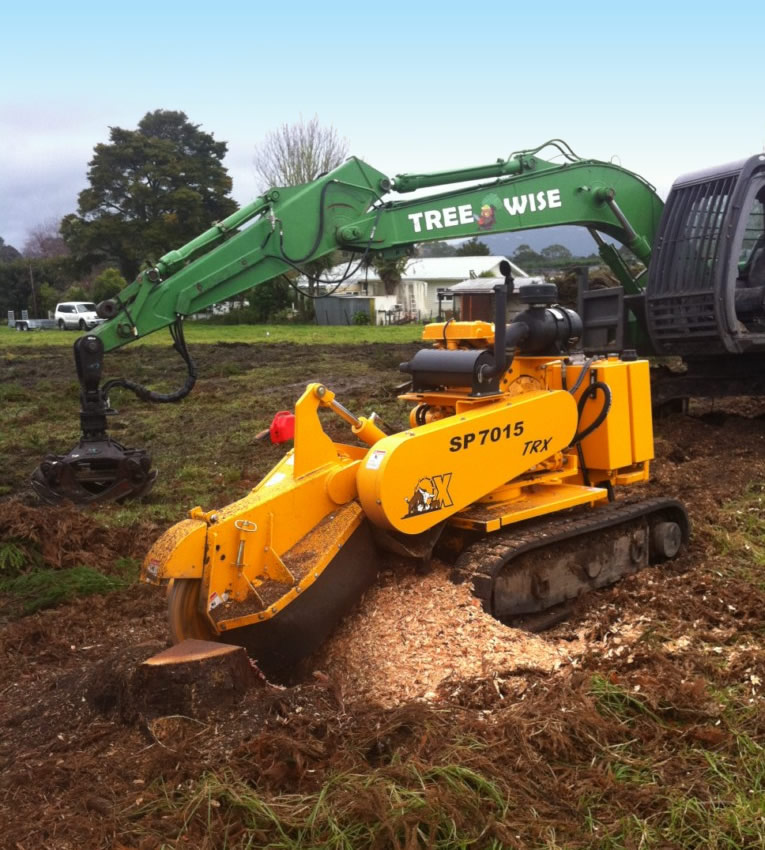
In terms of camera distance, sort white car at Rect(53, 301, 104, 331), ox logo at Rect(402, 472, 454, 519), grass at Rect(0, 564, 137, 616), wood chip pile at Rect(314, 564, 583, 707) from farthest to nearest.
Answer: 1. white car at Rect(53, 301, 104, 331)
2. grass at Rect(0, 564, 137, 616)
3. ox logo at Rect(402, 472, 454, 519)
4. wood chip pile at Rect(314, 564, 583, 707)


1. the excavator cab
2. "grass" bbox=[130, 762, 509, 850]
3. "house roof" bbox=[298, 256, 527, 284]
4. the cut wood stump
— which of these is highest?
"house roof" bbox=[298, 256, 527, 284]

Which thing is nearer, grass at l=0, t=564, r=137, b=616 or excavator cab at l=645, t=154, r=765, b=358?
grass at l=0, t=564, r=137, b=616

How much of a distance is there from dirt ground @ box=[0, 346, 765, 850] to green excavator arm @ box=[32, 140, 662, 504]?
2.60 meters

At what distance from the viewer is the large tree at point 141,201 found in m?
51.3

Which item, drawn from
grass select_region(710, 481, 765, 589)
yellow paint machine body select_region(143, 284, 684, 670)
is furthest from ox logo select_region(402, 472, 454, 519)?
grass select_region(710, 481, 765, 589)

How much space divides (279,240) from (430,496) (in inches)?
152

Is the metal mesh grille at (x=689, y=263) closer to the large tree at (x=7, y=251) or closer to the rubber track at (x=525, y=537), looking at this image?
the rubber track at (x=525, y=537)

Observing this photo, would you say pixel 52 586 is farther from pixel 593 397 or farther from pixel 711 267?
pixel 711 267

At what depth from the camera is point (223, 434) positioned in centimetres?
1235

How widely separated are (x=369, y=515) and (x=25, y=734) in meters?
1.90

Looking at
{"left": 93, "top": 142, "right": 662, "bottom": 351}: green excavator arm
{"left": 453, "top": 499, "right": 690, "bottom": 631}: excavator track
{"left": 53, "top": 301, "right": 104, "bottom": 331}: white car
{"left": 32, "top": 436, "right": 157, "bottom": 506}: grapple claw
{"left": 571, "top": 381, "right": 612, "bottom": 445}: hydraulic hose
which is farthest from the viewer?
{"left": 53, "top": 301, "right": 104, "bottom": 331}: white car

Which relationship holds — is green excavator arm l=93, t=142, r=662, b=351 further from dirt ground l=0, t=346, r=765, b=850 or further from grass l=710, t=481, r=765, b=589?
grass l=710, t=481, r=765, b=589

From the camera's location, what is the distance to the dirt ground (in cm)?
361

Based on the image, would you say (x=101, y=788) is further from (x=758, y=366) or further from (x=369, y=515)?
(x=758, y=366)
